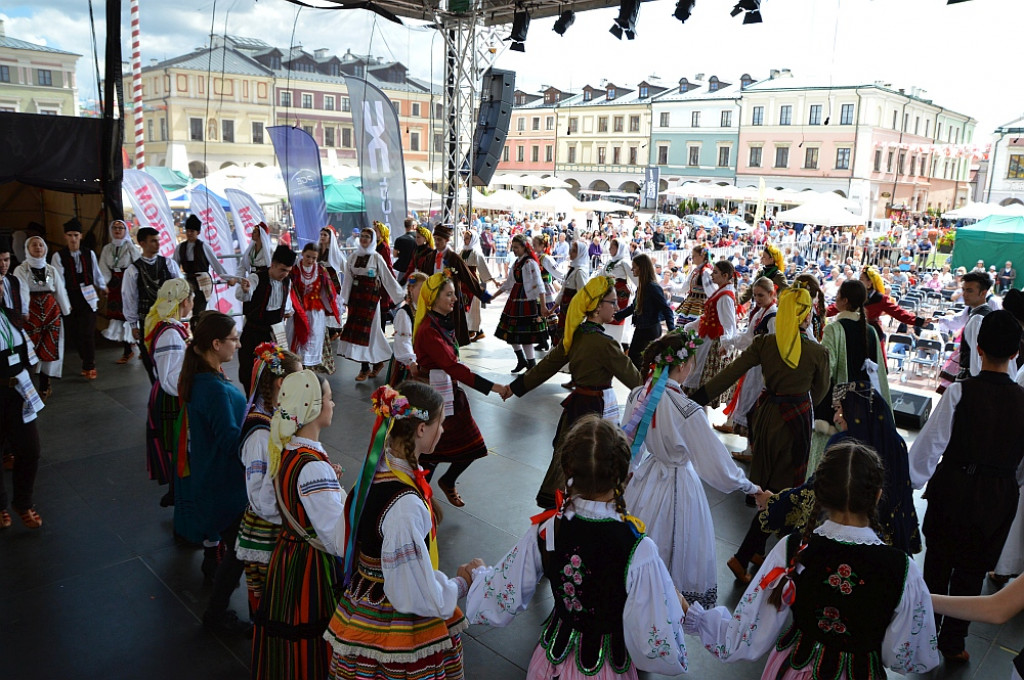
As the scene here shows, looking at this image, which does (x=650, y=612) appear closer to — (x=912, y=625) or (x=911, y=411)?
(x=912, y=625)

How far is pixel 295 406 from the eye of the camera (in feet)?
7.30

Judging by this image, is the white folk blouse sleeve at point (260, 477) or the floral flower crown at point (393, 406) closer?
the floral flower crown at point (393, 406)

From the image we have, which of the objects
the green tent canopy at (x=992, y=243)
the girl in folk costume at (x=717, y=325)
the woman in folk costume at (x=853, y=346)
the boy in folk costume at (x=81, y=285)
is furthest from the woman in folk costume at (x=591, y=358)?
the green tent canopy at (x=992, y=243)

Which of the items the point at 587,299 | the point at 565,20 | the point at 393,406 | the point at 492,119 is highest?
the point at 565,20

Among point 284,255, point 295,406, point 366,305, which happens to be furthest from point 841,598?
point 366,305

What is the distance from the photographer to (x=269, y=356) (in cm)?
268

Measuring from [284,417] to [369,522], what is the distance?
48 centimetres

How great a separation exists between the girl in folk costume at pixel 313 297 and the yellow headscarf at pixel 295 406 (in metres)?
4.40

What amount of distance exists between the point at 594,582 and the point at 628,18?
317 inches

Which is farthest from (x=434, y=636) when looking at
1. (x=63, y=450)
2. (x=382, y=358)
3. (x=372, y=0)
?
(x=372, y=0)

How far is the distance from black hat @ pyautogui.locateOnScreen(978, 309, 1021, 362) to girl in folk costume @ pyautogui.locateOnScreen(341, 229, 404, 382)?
5601mm

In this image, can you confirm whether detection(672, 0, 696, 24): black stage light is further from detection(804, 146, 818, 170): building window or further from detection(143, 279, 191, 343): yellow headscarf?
detection(804, 146, 818, 170): building window

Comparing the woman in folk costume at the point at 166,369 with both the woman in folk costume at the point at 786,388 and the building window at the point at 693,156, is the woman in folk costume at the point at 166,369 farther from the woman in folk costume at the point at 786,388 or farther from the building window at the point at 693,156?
the building window at the point at 693,156

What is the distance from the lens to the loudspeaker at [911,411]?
6.39 m
